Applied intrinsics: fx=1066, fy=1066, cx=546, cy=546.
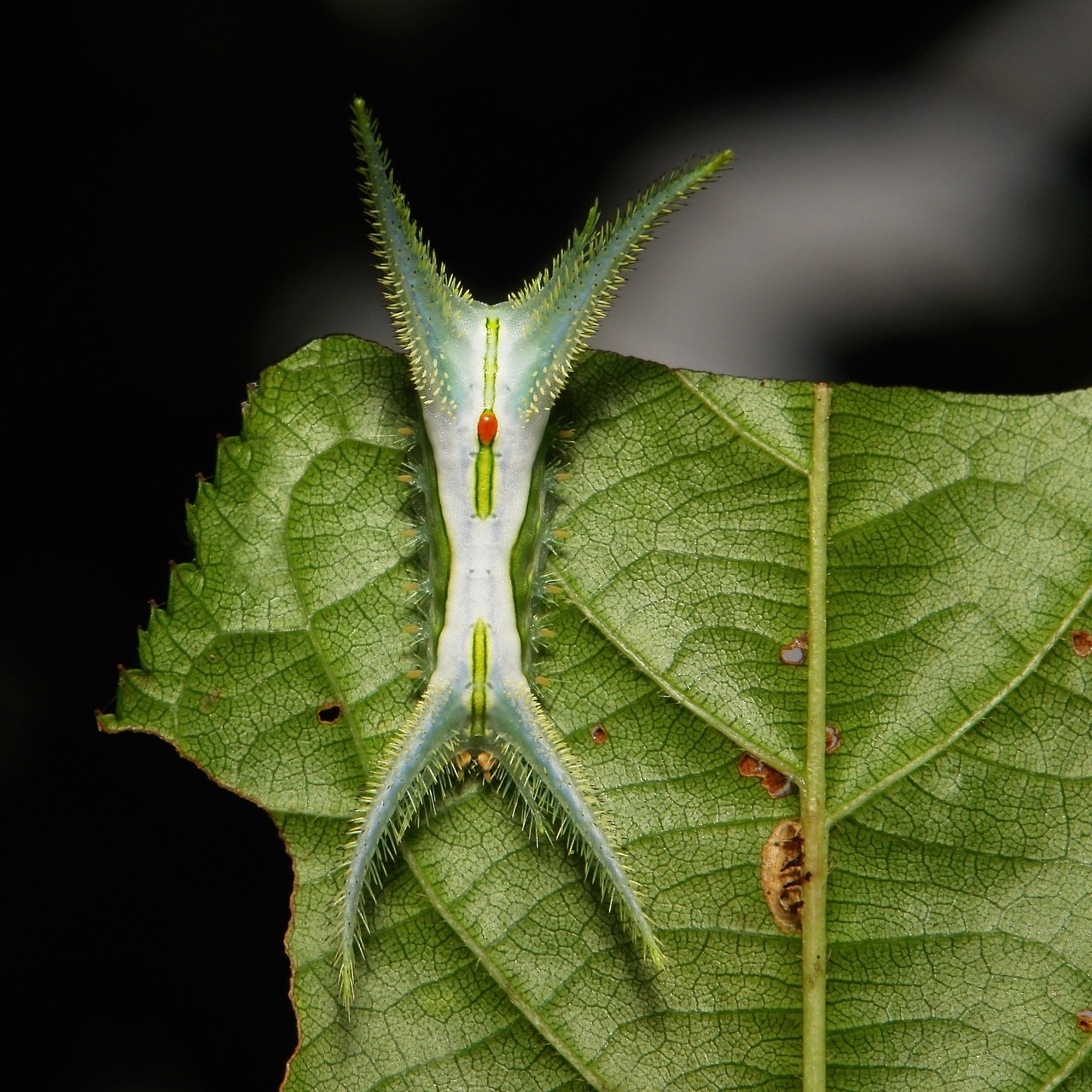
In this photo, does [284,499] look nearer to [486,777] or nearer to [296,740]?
[296,740]

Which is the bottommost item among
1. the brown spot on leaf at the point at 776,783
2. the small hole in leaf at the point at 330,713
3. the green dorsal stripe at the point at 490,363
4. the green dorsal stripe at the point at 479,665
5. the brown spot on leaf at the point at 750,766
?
the brown spot on leaf at the point at 776,783

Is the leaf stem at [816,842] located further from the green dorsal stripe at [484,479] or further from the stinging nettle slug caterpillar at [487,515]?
the green dorsal stripe at [484,479]

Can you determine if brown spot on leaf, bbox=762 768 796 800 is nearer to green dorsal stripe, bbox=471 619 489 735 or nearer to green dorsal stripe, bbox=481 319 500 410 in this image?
green dorsal stripe, bbox=471 619 489 735

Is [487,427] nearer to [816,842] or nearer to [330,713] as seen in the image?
[330,713]

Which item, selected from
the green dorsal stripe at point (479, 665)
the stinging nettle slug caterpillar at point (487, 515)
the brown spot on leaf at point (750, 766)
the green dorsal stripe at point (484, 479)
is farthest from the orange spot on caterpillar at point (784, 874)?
the green dorsal stripe at point (484, 479)

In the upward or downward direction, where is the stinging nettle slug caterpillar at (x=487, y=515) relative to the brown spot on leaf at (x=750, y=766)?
upward

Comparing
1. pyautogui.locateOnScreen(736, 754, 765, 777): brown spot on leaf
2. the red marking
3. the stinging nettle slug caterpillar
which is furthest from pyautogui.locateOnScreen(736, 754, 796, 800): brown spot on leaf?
the red marking

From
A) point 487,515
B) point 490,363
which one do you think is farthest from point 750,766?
point 490,363
